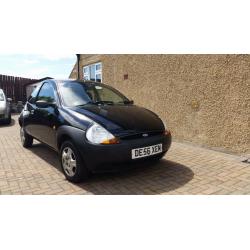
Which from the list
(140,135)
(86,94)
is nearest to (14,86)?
(86,94)

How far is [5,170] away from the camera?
435 cm

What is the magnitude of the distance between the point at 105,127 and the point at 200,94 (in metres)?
3.00

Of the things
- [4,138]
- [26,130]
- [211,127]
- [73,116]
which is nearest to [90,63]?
[4,138]

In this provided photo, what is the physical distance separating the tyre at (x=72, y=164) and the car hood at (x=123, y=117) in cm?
53

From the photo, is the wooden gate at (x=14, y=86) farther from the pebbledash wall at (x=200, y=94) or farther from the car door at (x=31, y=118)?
the car door at (x=31, y=118)

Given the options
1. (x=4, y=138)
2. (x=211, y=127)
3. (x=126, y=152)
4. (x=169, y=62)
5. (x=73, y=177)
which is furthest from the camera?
(x=4, y=138)

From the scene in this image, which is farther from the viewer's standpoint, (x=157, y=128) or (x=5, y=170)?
(x=5, y=170)

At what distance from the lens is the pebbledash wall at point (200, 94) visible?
474 centimetres

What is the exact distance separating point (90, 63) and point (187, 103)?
644 cm

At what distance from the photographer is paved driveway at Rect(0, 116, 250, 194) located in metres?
3.44

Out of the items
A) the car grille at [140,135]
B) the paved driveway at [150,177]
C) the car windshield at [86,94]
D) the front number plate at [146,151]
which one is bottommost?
the paved driveway at [150,177]

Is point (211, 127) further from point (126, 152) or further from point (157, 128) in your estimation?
point (126, 152)

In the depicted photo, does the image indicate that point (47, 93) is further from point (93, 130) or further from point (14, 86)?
point (14, 86)

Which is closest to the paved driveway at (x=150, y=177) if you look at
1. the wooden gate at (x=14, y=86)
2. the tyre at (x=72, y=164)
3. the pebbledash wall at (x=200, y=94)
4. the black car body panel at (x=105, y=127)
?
the tyre at (x=72, y=164)
